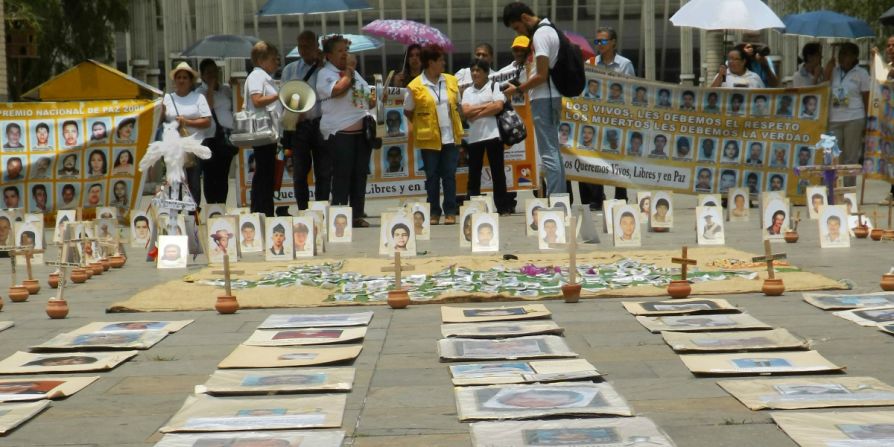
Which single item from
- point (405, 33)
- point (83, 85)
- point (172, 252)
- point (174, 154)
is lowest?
point (172, 252)

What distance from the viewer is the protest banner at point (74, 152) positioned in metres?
16.5

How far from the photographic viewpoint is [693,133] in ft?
57.9

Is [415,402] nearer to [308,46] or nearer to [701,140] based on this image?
[308,46]

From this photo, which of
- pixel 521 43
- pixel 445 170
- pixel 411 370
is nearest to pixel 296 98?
pixel 445 170

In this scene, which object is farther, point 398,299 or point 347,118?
point 347,118

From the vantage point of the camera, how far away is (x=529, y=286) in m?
9.80

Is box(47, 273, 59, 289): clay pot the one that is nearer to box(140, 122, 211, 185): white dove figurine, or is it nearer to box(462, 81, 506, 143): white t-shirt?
box(140, 122, 211, 185): white dove figurine

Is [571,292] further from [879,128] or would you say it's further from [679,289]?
[879,128]

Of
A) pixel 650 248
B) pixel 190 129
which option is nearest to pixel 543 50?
pixel 650 248

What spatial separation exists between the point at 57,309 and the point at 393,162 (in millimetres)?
9384

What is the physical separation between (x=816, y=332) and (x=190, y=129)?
8792 millimetres

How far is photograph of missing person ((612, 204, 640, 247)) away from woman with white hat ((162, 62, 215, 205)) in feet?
14.7

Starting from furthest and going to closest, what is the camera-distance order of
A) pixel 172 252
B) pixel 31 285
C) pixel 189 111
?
pixel 189 111
pixel 172 252
pixel 31 285

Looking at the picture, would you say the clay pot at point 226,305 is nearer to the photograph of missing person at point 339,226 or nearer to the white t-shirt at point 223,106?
the photograph of missing person at point 339,226
